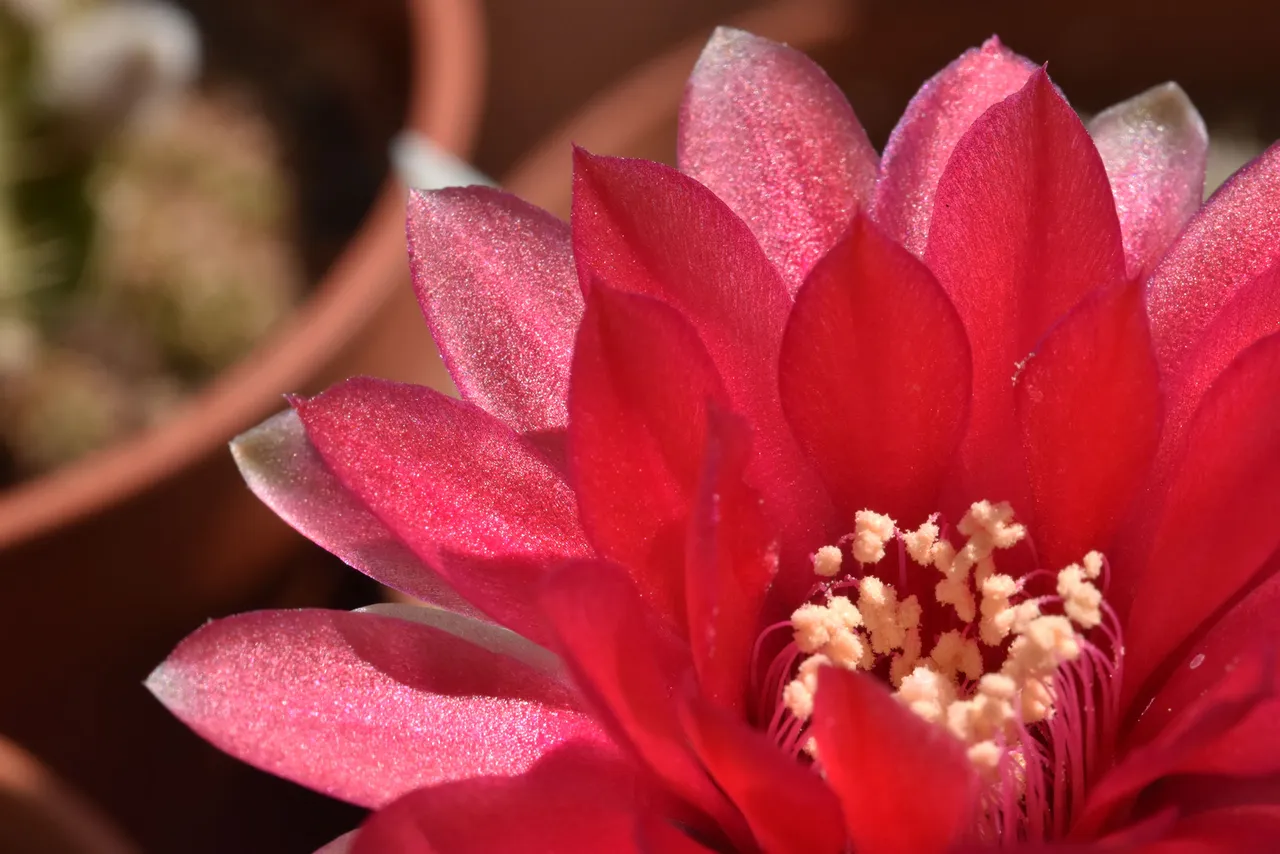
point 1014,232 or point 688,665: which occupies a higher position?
point 1014,232

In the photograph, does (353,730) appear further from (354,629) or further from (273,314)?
(273,314)

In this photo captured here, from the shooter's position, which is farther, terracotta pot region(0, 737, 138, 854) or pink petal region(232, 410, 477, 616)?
terracotta pot region(0, 737, 138, 854)

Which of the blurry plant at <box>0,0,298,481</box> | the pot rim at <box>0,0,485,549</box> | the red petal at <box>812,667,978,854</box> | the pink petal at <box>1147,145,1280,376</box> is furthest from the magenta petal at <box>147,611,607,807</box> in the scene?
the blurry plant at <box>0,0,298,481</box>

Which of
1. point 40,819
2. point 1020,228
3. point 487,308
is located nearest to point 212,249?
point 40,819

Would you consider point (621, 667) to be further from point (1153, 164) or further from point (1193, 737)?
point (1153, 164)

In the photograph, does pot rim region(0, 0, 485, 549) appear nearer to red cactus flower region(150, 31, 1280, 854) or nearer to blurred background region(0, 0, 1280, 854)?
blurred background region(0, 0, 1280, 854)

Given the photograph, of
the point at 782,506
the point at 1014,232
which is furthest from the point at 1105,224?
the point at 782,506
